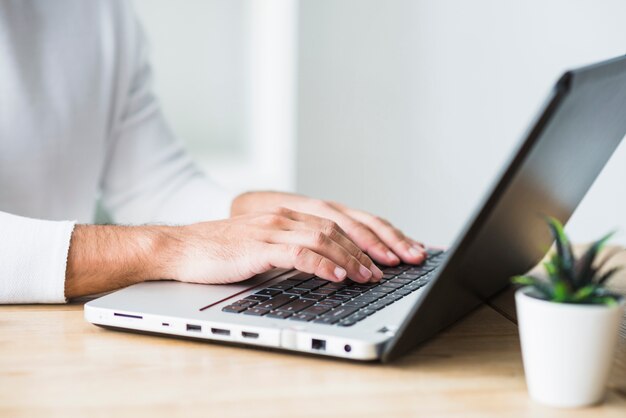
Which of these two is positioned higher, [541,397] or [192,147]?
[541,397]

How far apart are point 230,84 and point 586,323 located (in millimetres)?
2749

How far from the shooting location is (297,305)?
2.68 ft

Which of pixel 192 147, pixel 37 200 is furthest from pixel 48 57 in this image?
pixel 192 147

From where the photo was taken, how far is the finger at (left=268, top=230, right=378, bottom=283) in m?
0.91

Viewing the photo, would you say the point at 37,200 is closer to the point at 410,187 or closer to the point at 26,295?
the point at 26,295

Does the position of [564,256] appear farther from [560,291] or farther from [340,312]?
[340,312]

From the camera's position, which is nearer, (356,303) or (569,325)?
(569,325)

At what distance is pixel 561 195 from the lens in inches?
34.4

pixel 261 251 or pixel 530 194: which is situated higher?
pixel 530 194

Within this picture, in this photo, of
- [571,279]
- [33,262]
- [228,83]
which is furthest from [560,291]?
[228,83]

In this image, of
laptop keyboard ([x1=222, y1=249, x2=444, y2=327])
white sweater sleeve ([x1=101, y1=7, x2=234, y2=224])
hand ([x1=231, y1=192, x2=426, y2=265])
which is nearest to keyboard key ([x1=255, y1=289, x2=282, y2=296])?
laptop keyboard ([x1=222, y1=249, x2=444, y2=327])

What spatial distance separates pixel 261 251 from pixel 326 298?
11cm

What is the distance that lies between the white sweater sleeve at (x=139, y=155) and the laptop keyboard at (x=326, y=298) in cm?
74

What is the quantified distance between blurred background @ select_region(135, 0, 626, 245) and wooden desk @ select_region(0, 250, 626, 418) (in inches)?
84.1
